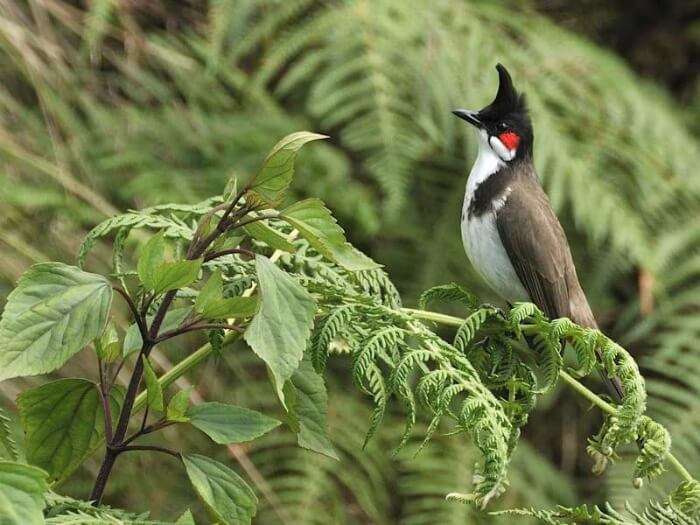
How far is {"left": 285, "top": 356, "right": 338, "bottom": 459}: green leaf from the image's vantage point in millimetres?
908

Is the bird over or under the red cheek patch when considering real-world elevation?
under

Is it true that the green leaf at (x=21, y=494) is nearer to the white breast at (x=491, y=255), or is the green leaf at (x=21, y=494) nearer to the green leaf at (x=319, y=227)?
the green leaf at (x=319, y=227)

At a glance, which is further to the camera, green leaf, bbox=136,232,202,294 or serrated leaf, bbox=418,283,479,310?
serrated leaf, bbox=418,283,479,310

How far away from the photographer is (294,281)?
83cm

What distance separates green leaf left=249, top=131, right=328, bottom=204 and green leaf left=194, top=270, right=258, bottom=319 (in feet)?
0.27

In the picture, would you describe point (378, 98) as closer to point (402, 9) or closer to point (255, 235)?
point (402, 9)

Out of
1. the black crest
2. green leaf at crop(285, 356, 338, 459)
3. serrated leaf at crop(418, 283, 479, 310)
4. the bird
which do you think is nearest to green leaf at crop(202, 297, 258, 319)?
green leaf at crop(285, 356, 338, 459)

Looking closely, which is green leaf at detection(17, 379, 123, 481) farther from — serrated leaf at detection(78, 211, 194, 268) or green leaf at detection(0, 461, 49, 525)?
green leaf at detection(0, 461, 49, 525)

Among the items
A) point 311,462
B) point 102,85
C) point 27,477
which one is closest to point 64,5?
point 102,85

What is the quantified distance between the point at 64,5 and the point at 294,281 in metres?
2.10

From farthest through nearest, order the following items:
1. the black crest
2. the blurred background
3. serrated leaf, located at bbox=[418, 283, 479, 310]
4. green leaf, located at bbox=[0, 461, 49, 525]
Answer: the blurred background, the black crest, serrated leaf, located at bbox=[418, 283, 479, 310], green leaf, located at bbox=[0, 461, 49, 525]

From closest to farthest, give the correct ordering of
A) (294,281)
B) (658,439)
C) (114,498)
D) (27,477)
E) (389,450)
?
(27,477) → (294,281) → (658,439) → (114,498) → (389,450)

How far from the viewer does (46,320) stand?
803mm

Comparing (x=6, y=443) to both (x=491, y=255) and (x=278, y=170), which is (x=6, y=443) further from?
(x=491, y=255)
